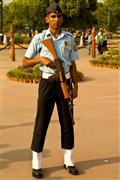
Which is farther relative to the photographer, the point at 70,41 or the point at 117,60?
the point at 117,60

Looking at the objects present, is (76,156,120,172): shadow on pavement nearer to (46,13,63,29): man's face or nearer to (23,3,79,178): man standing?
(23,3,79,178): man standing

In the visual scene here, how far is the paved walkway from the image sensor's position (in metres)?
5.34

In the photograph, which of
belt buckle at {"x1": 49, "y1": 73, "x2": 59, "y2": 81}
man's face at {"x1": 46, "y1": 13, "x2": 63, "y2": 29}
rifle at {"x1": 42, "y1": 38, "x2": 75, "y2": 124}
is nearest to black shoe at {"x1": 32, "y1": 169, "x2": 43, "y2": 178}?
rifle at {"x1": 42, "y1": 38, "x2": 75, "y2": 124}

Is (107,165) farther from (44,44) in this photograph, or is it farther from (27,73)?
(27,73)

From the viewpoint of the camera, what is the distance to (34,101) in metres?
9.97

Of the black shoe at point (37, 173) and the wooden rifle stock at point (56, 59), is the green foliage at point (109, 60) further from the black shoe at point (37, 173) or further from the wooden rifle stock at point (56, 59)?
the wooden rifle stock at point (56, 59)

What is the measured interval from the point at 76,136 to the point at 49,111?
1.96 meters

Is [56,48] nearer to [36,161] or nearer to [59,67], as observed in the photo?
[59,67]

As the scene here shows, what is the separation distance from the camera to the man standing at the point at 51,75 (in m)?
4.86

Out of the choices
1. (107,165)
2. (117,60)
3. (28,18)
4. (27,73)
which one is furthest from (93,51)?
(28,18)

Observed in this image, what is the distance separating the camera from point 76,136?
693 centimetres

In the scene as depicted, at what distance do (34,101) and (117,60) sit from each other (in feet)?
28.0

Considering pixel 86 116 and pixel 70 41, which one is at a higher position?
pixel 70 41

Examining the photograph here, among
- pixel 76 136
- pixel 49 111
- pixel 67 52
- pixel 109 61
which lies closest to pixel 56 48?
pixel 67 52
